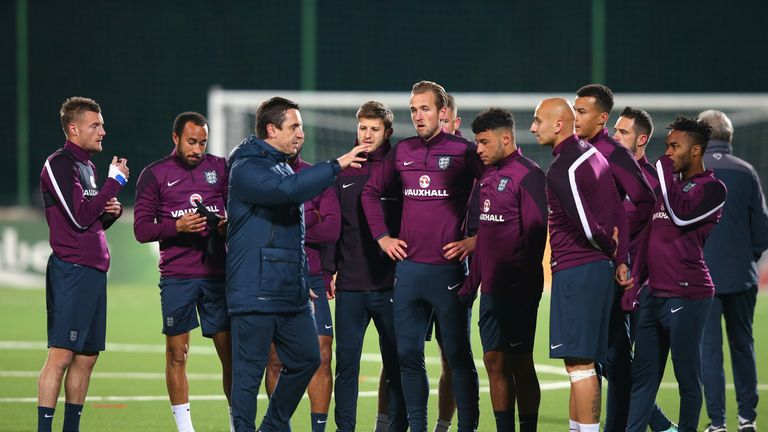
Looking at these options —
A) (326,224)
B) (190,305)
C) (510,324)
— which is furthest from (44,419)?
(510,324)

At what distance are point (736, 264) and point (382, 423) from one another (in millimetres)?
2823

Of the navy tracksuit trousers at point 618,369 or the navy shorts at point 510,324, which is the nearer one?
the navy shorts at point 510,324

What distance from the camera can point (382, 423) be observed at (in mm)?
8359

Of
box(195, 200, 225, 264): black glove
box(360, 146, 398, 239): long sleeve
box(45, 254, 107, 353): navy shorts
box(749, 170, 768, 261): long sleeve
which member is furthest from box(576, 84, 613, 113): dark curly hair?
box(45, 254, 107, 353): navy shorts

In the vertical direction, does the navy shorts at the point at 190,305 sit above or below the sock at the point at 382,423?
above

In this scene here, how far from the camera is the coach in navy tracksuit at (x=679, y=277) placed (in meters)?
7.32

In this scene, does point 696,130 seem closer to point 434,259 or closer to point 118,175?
point 434,259

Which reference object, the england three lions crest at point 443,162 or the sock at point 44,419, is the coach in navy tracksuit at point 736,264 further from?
the sock at point 44,419

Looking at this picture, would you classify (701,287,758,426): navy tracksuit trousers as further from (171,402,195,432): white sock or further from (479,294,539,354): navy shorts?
(171,402,195,432): white sock

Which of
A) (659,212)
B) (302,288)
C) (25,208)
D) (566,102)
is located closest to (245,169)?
(302,288)

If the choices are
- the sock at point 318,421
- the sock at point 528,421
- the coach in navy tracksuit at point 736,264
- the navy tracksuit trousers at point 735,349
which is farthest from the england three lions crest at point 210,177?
the navy tracksuit trousers at point 735,349

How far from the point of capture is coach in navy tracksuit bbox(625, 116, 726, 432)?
24.0 ft

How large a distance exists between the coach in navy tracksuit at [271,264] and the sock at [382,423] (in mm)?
1328

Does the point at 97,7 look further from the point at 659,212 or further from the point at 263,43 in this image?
the point at 659,212
